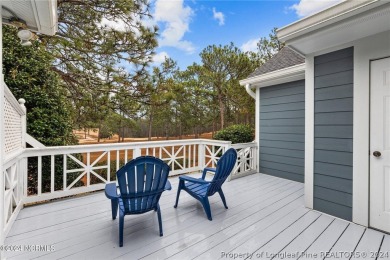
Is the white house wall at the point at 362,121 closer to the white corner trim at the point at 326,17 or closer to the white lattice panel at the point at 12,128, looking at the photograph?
the white corner trim at the point at 326,17

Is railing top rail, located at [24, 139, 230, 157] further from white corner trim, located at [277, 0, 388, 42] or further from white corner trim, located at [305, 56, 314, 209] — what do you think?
white corner trim, located at [277, 0, 388, 42]

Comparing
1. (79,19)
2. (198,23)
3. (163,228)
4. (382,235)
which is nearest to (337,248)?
(382,235)

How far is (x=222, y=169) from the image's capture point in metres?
2.81

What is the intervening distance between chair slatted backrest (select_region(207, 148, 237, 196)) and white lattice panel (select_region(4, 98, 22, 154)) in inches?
99.5

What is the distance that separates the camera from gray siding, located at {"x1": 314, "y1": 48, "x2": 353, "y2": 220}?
8.75 feet

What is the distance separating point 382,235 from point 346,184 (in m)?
0.63

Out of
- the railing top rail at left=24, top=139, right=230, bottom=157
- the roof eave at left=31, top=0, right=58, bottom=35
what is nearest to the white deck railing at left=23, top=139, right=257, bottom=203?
the railing top rail at left=24, top=139, right=230, bottom=157

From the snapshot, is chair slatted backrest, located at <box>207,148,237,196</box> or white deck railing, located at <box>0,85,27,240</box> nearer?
white deck railing, located at <box>0,85,27,240</box>

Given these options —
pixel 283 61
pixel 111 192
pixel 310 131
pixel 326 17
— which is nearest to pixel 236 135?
pixel 283 61

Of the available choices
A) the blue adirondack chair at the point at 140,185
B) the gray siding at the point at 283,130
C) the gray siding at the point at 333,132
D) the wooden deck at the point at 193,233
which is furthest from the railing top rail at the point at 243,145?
the blue adirondack chair at the point at 140,185

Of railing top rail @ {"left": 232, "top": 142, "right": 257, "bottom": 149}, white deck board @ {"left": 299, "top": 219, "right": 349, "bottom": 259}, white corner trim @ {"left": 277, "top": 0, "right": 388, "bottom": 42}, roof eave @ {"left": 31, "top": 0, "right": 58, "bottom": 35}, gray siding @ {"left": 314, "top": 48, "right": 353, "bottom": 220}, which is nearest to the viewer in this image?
roof eave @ {"left": 31, "top": 0, "right": 58, "bottom": 35}

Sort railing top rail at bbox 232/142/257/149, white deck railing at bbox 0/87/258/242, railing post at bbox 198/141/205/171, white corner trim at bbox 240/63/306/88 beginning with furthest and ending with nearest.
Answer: railing post at bbox 198/141/205/171
railing top rail at bbox 232/142/257/149
white corner trim at bbox 240/63/306/88
white deck railing at bbox 0/87/258/242

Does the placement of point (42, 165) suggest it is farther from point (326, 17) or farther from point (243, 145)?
point (326, 17)

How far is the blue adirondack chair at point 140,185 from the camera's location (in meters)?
2.14
